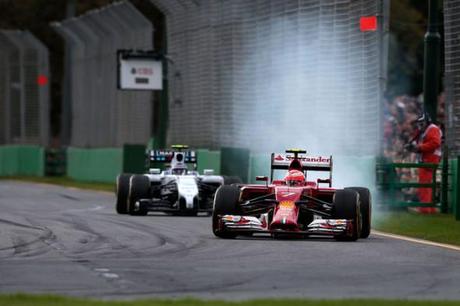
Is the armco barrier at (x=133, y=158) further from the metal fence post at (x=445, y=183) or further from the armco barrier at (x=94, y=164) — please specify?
the metal fence post at (x=445, y=183)

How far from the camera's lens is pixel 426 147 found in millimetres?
23656

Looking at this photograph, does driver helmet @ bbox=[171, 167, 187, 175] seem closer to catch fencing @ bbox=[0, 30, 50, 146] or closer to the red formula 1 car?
the red formula 1 car

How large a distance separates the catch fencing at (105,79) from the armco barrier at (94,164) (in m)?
0.34

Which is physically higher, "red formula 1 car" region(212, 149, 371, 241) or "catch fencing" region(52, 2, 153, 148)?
"catch fencing" region(52, 2, 153, 148)

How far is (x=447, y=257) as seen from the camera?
14.4 m

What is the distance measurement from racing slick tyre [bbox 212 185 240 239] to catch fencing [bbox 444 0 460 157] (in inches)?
259

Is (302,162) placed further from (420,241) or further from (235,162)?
(235,162)

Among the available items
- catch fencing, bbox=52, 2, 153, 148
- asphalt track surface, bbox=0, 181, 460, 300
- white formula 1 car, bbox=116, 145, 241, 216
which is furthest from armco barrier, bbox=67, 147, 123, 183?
asphalt track surface, bbox=0, 181, 460, 300

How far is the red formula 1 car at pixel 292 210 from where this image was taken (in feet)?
53.9

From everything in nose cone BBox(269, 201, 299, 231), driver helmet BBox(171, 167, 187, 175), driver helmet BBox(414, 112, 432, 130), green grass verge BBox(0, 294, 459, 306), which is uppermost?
driver helmet BBox(414, 112, 432, 130)

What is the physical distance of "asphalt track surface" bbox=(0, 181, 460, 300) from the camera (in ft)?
36.3

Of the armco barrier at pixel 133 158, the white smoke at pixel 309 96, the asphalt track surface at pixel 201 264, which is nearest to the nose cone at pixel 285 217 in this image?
the asphalt track surface at pixel 201 264

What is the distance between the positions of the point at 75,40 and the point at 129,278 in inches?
1265

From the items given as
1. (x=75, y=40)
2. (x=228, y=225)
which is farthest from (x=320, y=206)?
(x=75, y=40)
